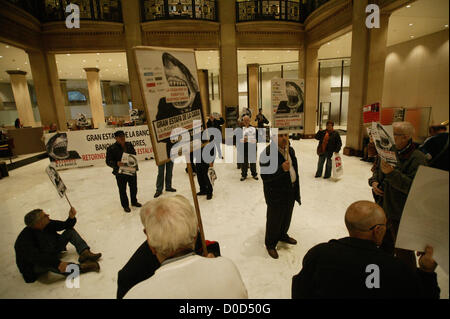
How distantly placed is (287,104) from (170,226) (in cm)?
292

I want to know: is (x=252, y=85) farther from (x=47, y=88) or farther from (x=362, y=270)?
(x=362, y=270)

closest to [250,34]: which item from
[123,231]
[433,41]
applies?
[433,41]

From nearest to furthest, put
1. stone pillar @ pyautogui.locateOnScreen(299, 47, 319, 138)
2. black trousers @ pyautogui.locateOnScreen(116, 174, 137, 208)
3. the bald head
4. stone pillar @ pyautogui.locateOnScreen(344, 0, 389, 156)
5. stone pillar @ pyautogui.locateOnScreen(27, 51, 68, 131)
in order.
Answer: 1. the bald head
2. black trousers @ pyautogui.locateOnScreen(116, 174, 137, 208)
3. stone pillar @ pyautogui.locateOnScreen(344, 0, 389, 156)
4. stone pillar @ pyautogui.locateOnScreen(27, 51, 68, 131)
5. stone pillar @ pyautogui.locateOnScreen(299, 47, 319, 138)

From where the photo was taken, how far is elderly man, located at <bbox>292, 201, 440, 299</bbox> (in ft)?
3.77

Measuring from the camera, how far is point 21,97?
1697cm

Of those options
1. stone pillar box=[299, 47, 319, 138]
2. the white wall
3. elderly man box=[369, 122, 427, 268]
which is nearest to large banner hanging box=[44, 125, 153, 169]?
elderly man box=[369, 122, 427, 268]

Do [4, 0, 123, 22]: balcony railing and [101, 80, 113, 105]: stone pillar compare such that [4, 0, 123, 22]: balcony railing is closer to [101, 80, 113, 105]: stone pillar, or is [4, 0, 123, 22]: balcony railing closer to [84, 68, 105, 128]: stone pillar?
[84, 68, 105, 128]: stone pillar

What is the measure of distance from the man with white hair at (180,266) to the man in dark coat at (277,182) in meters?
1.95

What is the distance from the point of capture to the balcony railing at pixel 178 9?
1155 centimetres

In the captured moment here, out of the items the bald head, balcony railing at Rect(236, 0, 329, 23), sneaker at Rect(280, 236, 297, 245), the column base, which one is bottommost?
sneaker at Rect(280, 236, 297, 245)

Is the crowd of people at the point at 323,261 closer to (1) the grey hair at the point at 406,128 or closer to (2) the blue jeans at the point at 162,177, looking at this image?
(1) the grey hair at the point at 406,128

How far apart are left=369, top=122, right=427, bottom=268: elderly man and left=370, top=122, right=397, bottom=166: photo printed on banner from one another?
0.07 m

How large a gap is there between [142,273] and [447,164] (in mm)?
1694

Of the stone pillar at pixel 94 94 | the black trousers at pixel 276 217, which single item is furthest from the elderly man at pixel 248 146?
the stone pillar at pixel 94 94
